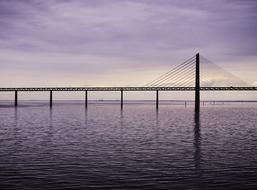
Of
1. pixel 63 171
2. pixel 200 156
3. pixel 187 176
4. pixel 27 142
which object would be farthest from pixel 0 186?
pixel 27 142

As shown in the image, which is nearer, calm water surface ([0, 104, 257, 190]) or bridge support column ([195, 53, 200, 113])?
calm water surface ([0, 104, 257, 190])

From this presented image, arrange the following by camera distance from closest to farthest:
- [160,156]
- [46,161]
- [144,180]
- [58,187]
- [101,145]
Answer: [58,187], [144,180], [46,161], [160,156], [101,145]

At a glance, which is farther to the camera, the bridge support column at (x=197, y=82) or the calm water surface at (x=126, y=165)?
the bridge support column at (x=197, y=82)

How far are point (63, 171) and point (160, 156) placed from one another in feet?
22.3

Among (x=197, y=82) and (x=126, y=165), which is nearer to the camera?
(x=126, y=165)

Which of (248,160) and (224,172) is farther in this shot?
(248,160)

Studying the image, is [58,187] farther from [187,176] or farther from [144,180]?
[187,176]

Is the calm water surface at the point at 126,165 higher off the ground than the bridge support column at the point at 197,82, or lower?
lower

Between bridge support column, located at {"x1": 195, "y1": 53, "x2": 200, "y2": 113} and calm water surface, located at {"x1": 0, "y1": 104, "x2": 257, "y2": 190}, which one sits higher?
bridge support column, located at {"x1": 195, "y1": 53, "x2": 200, "y2": 113}

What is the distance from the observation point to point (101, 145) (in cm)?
2700

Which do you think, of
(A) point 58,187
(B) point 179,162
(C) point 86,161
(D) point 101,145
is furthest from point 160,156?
(A) point 58,187

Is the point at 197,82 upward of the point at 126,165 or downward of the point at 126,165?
upward

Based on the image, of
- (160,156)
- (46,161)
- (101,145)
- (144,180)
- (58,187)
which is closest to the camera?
(58,187)

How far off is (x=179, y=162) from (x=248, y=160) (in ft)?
13.2
